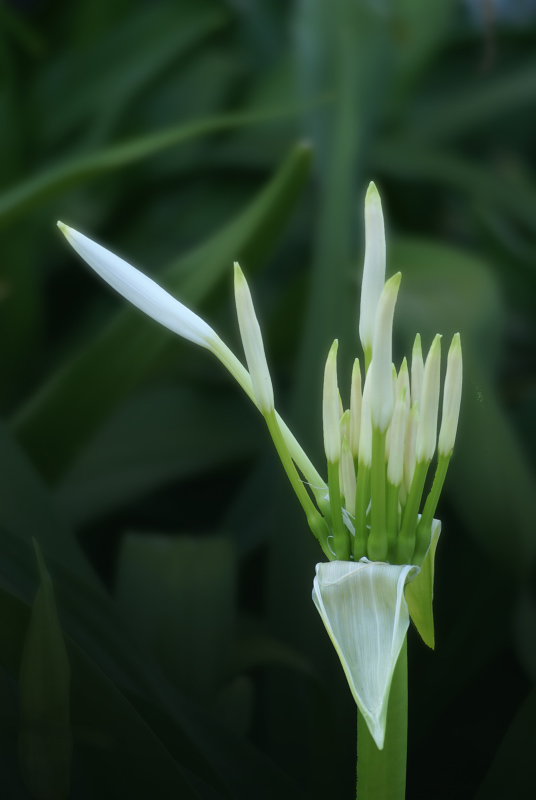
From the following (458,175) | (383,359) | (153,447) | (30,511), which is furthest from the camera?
(458,175)

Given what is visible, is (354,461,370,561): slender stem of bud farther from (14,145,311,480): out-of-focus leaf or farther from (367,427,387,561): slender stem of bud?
(14,145,311,480): out-of-focus leaf

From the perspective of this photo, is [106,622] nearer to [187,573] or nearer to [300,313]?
[187,573]

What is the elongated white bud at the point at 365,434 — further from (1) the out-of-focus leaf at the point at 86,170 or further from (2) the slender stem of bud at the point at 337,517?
(1) the out-of-focus leaf at the point at 86,170

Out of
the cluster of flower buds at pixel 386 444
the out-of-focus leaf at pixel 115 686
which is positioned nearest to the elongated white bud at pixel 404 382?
the cluster of flower buds at pixel 386 444

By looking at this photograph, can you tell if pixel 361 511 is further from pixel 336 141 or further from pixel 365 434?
pixel 336 141

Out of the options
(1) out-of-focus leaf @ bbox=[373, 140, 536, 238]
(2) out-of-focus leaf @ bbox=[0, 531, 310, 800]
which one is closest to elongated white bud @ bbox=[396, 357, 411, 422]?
(2) out-of-focus leaf @ bbox=[0, 531, 310, 800]

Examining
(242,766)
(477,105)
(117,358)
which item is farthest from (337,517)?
(477,105)
